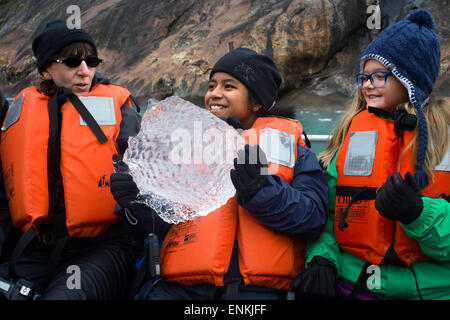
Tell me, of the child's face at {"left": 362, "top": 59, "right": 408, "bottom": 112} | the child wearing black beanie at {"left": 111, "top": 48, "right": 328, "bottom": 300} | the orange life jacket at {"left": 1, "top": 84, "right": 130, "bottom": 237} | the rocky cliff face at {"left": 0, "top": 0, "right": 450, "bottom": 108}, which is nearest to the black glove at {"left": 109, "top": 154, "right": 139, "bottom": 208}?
the child wearing black beanie at {"left": 111, "top": 48, "right": 328, "bottom": 300}

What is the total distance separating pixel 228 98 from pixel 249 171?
1.88ft

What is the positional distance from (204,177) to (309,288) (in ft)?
1.84

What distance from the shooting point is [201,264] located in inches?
48.9

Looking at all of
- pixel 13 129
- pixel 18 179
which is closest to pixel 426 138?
pixel 18 179

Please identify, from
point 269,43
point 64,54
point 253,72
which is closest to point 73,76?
point 64,54

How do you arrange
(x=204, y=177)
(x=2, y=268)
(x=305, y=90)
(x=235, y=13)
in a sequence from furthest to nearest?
(x=235, y=13) → (x=305, y=90) → (x=2, y=268) → (x=204, y=177)

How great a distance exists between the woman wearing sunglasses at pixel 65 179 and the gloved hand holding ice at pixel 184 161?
0.42 metres

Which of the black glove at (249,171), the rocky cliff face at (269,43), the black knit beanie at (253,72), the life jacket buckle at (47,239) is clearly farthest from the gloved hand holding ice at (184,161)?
the rocky cliff face at (269,43)

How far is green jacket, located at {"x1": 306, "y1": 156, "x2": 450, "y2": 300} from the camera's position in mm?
1110

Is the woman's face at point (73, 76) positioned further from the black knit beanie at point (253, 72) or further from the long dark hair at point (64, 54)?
the black knit beanie at point (253, 72)

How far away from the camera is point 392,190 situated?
1.07 m

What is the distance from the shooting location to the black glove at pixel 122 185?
4.19 feet

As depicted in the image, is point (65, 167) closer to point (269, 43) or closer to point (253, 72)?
point (253, 72)

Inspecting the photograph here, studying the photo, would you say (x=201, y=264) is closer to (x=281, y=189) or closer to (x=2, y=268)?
(x=281, y=189)
